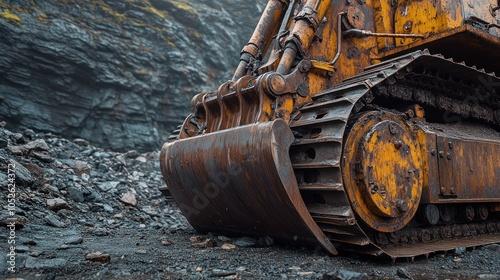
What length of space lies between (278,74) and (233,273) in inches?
73.3

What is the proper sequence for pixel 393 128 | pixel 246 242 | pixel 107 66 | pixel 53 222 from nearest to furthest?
pixel 393 128
pixel 246 242
pixel 53 222
pixel 107 66

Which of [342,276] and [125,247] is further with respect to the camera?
[125,247]

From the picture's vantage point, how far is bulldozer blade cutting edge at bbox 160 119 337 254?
3.57m

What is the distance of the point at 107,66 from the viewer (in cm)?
1452

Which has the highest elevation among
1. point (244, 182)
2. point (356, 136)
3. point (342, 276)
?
point (356, 136)

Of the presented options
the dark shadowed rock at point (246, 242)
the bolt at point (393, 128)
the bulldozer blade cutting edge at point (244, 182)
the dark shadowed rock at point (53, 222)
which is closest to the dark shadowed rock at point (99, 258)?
the bulldozer blade cutting edge at point (244, 182)

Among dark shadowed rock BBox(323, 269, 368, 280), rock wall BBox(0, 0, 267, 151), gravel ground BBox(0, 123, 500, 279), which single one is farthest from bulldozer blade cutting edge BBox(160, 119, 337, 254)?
rock wall BBox(0, 0, 267, 151)

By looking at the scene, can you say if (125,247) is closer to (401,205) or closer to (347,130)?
(347,130)

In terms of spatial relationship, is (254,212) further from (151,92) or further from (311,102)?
(151,92)

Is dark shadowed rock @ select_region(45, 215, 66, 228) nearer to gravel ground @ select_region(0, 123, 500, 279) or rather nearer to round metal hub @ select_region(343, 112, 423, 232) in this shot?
gravel ground @ select_region(0, 123, 500, 279)

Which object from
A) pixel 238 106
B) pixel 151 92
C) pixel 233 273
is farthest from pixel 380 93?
pixel 151 92

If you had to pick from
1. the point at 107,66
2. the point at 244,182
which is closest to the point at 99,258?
the point at 244,182

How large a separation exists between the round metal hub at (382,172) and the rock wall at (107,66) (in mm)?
11335

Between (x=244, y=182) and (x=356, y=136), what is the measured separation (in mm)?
1017
